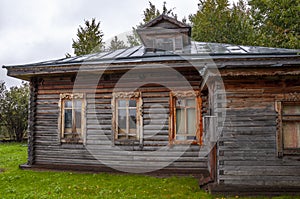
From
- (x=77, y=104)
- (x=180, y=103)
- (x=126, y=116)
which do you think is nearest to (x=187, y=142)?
(x=180, y=103)

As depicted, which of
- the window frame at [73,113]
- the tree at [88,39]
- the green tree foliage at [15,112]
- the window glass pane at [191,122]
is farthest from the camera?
the tree at [88,39]

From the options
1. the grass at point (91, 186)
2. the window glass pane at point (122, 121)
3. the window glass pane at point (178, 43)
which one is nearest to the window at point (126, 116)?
the window glass pane at point (122, 121)

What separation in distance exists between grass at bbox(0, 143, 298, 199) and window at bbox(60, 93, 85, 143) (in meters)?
1.34

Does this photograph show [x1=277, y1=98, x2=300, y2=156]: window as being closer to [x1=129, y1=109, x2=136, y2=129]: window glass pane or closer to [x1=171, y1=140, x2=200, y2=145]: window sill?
[x1=171, y1=140, x2=200, y2=145]: window sill

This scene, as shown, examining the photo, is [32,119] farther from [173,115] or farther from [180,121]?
[180,121]

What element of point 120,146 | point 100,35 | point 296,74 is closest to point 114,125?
point 120,146

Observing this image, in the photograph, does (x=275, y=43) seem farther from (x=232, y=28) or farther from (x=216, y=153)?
(x=216, y=153)

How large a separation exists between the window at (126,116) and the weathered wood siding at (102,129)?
0.22m

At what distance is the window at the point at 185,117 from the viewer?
9.33 meters

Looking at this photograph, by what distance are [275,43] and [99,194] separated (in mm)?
17468

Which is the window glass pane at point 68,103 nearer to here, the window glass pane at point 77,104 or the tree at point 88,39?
the window glass pane at point 77,104

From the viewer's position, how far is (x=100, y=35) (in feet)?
99.0

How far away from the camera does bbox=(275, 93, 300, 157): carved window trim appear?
6.64 metres

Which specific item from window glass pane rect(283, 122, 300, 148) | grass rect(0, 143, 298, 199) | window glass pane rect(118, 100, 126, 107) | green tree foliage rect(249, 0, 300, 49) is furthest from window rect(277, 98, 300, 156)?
green tree foliage rect(249, 0, 300, 49)
